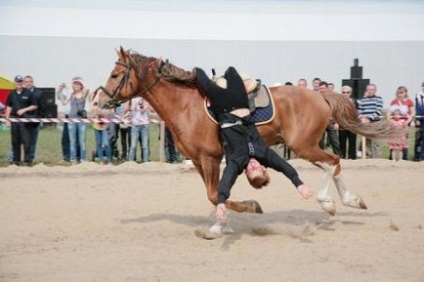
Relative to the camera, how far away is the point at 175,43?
17.3m

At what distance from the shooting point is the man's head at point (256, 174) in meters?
6.56

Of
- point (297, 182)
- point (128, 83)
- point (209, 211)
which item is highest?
point (128, 83)

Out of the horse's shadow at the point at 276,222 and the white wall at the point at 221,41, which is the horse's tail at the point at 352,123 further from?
the white wall at the point at 221,41

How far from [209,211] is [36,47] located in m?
10.1

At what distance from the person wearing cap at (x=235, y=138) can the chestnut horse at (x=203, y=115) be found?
241mm

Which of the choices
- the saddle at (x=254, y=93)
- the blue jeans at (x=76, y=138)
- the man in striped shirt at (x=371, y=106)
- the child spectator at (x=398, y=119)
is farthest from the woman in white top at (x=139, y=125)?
the saddle at (x=254, y=93)

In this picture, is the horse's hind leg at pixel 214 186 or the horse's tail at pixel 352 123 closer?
the horse's hind leg at pixel 214 186

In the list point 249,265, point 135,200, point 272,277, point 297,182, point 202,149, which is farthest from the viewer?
point 135,200

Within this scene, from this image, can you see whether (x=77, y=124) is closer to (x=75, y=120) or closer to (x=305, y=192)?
(x=75, y=120)

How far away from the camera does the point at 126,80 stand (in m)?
7.50

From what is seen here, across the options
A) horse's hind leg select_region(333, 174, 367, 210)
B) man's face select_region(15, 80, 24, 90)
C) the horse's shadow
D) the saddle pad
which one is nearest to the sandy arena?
the horse's shadow

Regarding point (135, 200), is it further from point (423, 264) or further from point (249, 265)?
point (423, 264)

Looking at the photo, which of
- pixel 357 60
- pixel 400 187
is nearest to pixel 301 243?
pixel 400 187

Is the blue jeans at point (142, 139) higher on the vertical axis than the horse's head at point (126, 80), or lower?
lower
